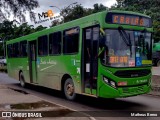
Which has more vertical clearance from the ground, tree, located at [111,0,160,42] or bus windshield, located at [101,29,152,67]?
tree, located at [111,0,160,42]

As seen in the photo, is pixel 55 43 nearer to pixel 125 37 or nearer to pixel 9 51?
pixel 125 37

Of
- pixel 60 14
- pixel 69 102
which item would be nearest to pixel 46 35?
pixel 69 102

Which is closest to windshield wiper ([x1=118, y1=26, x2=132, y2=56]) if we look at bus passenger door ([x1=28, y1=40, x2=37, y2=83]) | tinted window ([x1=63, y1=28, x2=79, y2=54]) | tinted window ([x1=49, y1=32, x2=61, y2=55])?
tinted window ([x1=63, y1=28, x2=79, y2=54])

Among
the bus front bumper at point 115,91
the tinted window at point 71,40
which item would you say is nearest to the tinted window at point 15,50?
the tinted window at point 71,40

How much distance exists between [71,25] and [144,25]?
112 inches

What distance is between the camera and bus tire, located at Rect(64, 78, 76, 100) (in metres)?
12.1

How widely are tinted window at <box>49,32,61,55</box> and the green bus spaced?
0.14ft

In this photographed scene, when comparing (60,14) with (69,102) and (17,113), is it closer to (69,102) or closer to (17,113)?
(69,102)

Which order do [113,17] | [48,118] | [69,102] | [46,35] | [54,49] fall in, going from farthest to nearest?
[46,35]
[54,49]
[69,102]
[113,17]
[48,118]

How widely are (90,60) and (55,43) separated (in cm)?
328

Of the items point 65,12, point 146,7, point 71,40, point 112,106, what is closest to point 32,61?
point 71,40

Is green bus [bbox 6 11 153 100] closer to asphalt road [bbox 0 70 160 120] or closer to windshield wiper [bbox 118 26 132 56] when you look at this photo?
windshield wiper [bbox 118 26 132 56]

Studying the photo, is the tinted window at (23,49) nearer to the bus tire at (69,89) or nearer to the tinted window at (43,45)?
the tinted window at (43,45)

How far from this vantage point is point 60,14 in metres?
43.1
